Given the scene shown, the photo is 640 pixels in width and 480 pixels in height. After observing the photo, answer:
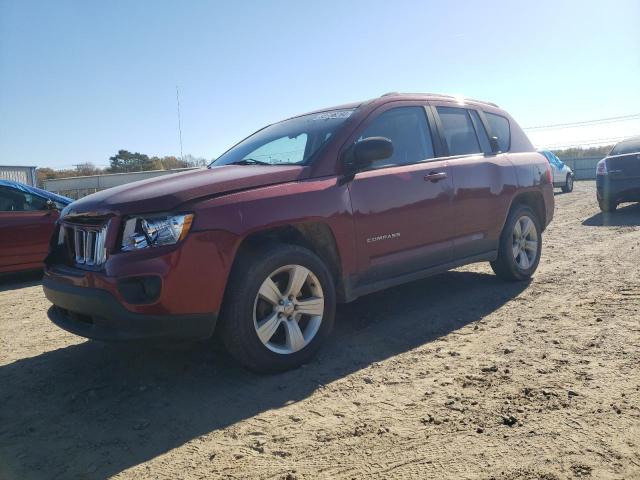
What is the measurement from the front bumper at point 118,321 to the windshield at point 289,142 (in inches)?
57.7

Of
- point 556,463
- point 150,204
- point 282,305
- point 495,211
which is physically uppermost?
point 150,204

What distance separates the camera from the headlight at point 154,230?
303cm

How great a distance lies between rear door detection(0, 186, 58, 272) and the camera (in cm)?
719

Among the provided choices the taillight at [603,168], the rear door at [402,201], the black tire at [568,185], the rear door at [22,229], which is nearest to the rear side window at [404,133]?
the rear door at [402,201]

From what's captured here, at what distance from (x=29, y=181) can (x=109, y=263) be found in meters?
20.4

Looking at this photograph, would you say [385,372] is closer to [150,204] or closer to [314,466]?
[314,466]

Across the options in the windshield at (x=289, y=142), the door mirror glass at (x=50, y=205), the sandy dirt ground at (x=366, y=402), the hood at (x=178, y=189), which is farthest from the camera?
the door mirror glass at (x=50, y=205)

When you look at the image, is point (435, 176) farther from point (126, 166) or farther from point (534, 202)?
point (126, 166)

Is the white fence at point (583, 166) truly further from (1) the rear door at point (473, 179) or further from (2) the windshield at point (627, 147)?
(1) the rear door at point (473, 179)

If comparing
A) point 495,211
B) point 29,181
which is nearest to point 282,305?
point 495,211

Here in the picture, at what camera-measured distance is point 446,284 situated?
19.0ft

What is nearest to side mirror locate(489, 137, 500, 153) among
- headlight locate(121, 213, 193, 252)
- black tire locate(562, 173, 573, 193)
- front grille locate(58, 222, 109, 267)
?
headlight locate(121, 213, 193, 252)

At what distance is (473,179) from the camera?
491 cm

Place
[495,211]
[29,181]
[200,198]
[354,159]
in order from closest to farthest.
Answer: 1. [200,198]
2. [354,159]
3. [495,211]
4. [29,181]
